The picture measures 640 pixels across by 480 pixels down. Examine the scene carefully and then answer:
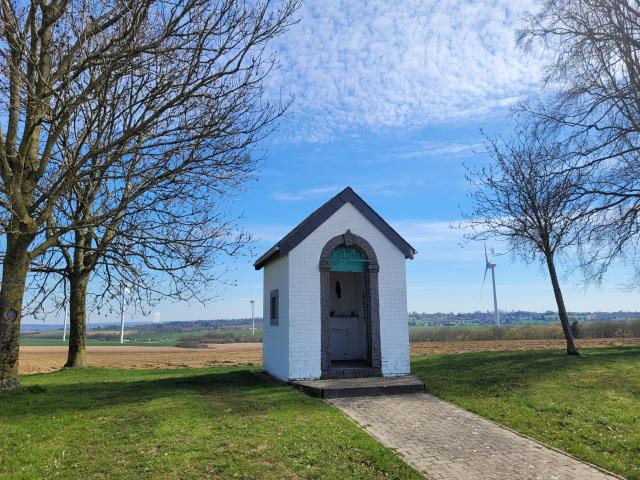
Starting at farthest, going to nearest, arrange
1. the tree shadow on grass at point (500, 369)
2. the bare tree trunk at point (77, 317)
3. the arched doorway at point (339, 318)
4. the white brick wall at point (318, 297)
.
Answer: the bare tree trunk at point (77, 317)
the arched doorway at point (339, 318)
the white brick wall at point (318, 297)
the tree shadow on grass at point (500, 369)

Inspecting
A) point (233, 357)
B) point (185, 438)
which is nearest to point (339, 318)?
point (185, 438)

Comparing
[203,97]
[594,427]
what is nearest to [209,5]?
[203,97]

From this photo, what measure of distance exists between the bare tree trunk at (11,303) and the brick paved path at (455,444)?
825cm

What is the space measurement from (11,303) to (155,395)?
4270 millimetres

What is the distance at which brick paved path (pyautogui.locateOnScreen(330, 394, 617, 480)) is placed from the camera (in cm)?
654

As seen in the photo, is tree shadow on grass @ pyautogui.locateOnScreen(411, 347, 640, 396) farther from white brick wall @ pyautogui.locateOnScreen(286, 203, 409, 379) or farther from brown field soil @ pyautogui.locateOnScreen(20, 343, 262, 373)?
brown field soil @ pyautogui.locateOnScreen(20, 343, 262, 373)

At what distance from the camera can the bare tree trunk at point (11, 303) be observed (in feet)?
38.9

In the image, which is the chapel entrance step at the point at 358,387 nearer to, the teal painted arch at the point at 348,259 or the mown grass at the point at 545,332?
the teal painted arch at the point at 348,259

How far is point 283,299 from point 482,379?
244 inches

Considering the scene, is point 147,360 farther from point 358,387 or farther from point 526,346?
point 358,387

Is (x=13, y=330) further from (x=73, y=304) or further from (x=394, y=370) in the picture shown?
(x=394, y=370)

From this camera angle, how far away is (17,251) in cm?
1209

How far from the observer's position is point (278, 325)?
14.3 m

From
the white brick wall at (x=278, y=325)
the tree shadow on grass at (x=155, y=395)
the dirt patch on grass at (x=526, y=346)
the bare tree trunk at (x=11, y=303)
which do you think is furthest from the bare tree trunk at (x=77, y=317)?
the dirt patch on grass at (x=526, y=346)
